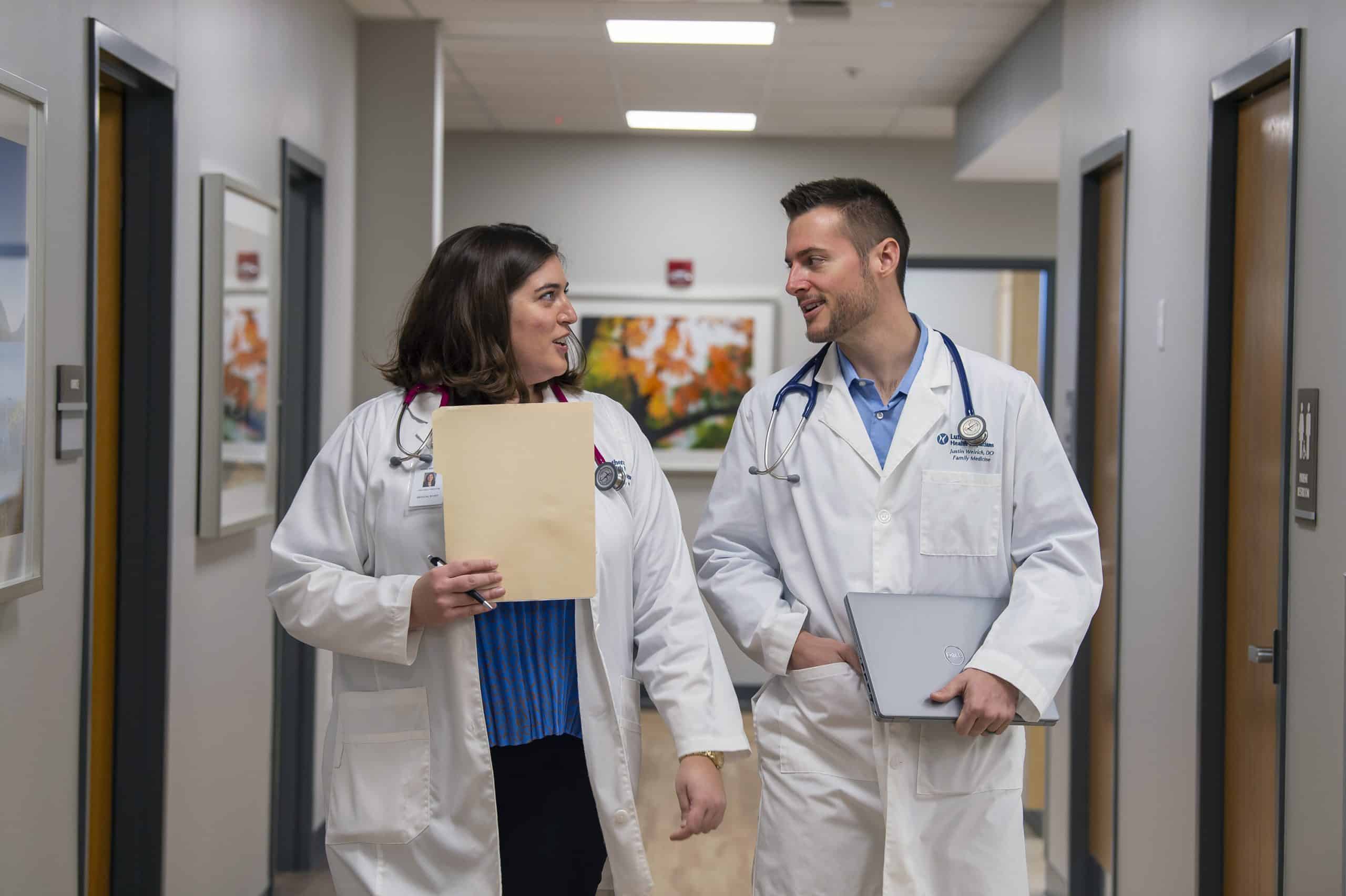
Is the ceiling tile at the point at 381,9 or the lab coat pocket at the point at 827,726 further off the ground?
the ceiling tile at the point at 381,9

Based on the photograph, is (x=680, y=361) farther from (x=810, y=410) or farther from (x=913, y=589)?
(x=913, y=589)

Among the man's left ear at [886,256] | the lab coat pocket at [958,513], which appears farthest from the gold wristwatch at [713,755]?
the man's left ear at [886,256]

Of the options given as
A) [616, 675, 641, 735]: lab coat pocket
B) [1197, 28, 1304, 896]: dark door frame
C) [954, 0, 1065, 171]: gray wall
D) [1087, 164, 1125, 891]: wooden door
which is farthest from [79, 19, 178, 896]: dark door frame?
[954, 0, 1065, 171]: gray wall

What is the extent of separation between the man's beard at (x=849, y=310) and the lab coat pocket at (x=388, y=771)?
0.85 meters

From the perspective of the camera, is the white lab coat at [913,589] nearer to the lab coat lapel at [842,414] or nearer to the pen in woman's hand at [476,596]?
the lab coat lapel at [842,414]

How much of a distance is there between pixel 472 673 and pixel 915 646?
64cm

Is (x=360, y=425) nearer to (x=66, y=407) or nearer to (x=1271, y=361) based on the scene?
(x=66, y=407)

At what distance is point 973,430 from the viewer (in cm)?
188

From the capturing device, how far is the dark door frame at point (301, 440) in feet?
12.9

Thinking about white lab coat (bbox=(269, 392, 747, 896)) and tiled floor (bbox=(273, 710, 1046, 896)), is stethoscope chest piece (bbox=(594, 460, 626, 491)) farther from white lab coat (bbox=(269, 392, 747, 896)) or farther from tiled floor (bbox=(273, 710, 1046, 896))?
tiled floor (bbox=(273, 710, 1046, 896))

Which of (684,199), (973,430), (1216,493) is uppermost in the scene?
(684,199)

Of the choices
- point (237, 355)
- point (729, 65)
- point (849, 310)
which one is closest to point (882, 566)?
point (849, 310)

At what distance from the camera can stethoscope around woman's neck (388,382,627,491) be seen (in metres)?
1.59


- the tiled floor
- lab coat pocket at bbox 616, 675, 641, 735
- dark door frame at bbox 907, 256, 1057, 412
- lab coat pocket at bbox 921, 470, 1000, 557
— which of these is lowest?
the tiled floor
